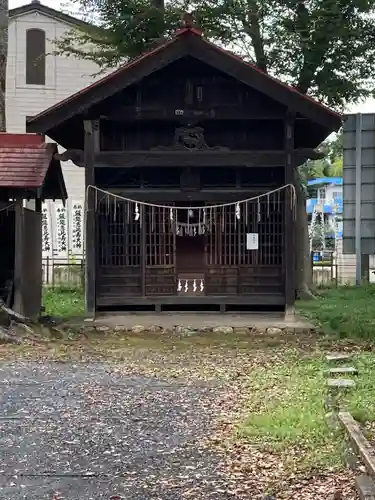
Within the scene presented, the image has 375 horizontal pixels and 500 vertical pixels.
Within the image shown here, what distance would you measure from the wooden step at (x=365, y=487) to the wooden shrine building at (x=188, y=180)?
908 cm

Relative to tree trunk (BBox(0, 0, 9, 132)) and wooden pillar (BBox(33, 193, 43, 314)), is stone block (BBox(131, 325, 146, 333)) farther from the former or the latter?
tree trunk (BBox(0, 0, 9, 132))

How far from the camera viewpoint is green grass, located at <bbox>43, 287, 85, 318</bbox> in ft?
54.5

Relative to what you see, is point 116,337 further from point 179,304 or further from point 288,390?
point 288,390

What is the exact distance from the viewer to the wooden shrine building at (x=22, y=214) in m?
13.4

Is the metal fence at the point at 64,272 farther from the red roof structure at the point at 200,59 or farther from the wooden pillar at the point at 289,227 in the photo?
the wooden pillar at the point at 289,227

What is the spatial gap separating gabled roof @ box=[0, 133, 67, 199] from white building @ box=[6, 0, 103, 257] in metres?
11.4

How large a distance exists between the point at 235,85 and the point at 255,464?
9810 millimetres

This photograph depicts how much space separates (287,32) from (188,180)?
6630 mm

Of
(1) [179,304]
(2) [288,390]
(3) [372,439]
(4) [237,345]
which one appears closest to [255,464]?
(3) [372,439]

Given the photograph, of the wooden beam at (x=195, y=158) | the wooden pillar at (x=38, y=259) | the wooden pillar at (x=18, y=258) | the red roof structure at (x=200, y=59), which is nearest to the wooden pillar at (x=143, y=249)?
the wooden beam at (x=195, y=158)

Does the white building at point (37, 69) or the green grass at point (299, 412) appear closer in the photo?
the green grass at point (299, 412)

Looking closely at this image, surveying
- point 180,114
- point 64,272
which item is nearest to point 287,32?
point 180,114

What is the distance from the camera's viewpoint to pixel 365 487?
190 inches

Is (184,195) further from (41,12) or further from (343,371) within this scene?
(41,12)
